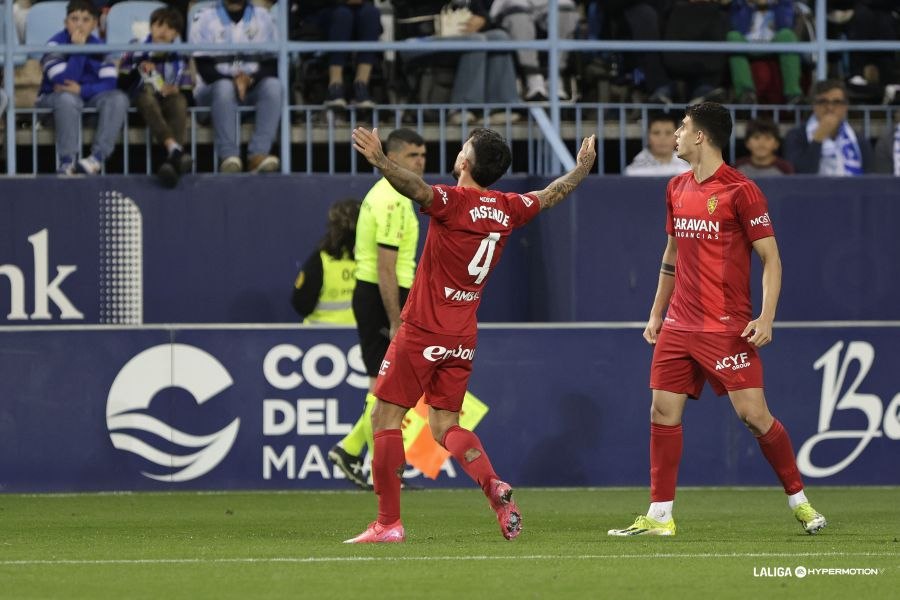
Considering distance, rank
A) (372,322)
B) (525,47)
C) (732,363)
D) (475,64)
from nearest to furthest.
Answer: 1. (732,363)
2. (372,322)
3. (525,47)
4. (475,64)

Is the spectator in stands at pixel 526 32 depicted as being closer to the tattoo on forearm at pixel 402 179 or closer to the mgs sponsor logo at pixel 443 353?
the mgs sponsor logo at pixel 443 353

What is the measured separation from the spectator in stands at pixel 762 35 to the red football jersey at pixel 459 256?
6.96 metres

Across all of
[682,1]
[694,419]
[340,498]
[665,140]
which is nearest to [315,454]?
[340,498]

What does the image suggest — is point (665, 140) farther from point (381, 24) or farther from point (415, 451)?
point (415, 451)

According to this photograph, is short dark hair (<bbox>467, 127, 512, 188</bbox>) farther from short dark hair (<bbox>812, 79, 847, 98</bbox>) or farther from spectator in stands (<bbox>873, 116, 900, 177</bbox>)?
spectator in stands (<bbox>873, 116, 900, 177</bbox>)

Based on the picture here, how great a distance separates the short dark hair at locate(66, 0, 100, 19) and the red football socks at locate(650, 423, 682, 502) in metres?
7.23

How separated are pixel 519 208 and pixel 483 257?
1.05ft

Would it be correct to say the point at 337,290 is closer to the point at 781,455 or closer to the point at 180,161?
the point at 180,161

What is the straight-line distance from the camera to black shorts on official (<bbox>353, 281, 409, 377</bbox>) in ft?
36.9

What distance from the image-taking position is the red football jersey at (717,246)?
8453 mm

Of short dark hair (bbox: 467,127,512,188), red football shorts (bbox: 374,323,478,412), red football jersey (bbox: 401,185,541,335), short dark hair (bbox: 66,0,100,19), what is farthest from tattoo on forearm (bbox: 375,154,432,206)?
short dark hair (bbox: 66,0,100,19)

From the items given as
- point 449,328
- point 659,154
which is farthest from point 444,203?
point 659,154

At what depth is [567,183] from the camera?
871cm

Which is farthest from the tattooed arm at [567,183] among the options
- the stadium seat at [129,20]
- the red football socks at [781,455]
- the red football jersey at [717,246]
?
the stadium seat at [129,20]
